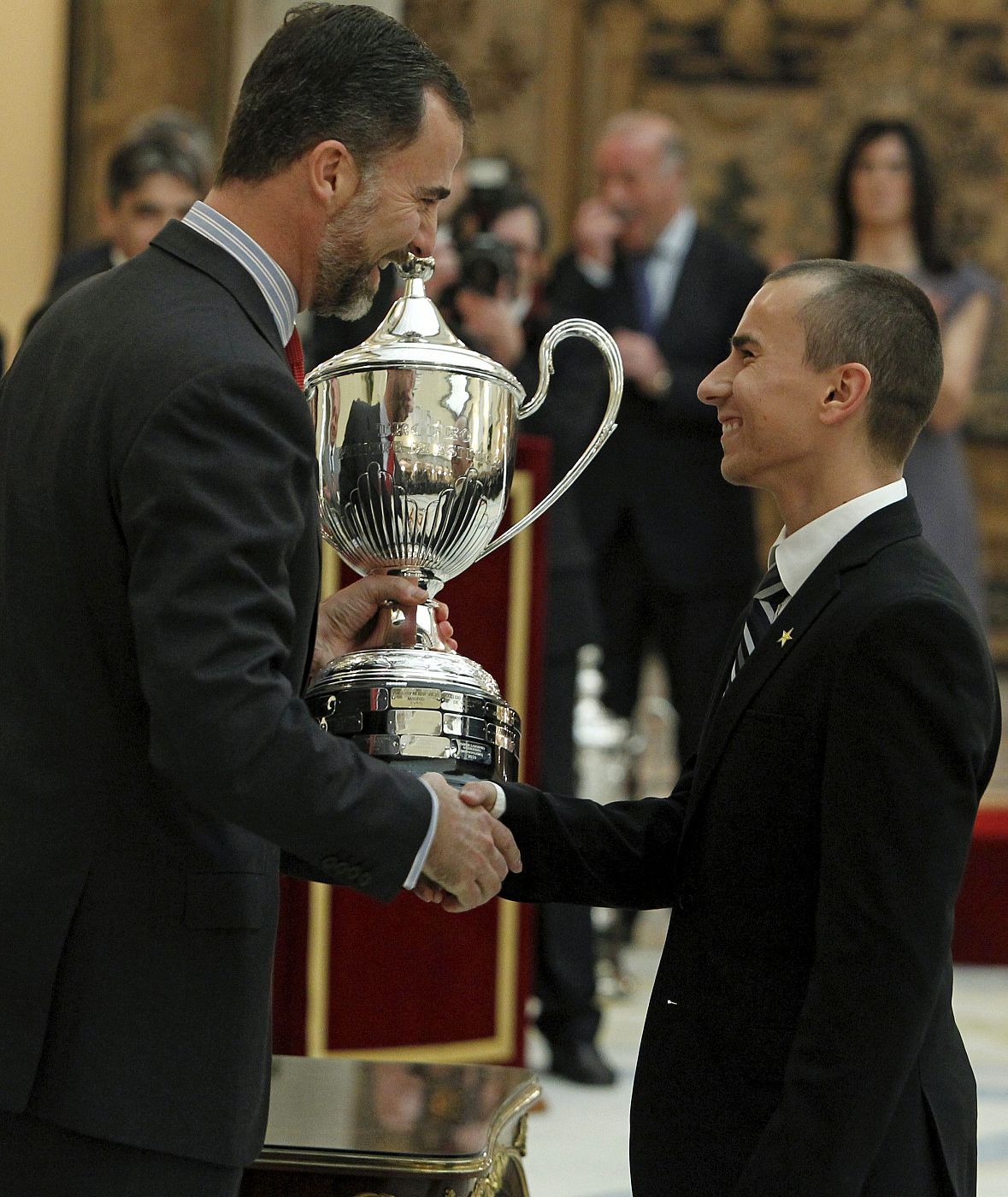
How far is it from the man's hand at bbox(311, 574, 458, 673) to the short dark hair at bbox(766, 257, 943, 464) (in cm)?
55

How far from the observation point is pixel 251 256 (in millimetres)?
1825

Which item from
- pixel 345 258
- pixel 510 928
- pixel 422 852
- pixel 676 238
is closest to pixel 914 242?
pixel 676 238

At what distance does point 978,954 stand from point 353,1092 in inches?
142

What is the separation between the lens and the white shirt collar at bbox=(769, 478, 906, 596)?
1.94 m

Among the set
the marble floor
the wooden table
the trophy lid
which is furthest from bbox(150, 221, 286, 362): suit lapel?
the marble floor

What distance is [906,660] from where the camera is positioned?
1.74 metres

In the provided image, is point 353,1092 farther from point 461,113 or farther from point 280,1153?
point 461,113

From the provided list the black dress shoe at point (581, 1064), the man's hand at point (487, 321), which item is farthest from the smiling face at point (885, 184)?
the black dress shoe at point (581, 1064)

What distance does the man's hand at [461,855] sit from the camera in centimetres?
180

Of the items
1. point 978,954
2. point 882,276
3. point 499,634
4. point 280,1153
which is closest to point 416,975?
point 499,634

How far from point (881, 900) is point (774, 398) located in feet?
1.85

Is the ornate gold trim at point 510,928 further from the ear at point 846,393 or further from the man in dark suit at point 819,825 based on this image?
the ear at point 846,393

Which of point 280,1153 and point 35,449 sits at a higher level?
point 35,449

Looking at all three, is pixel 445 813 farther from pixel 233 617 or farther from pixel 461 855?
pixel 233 617
